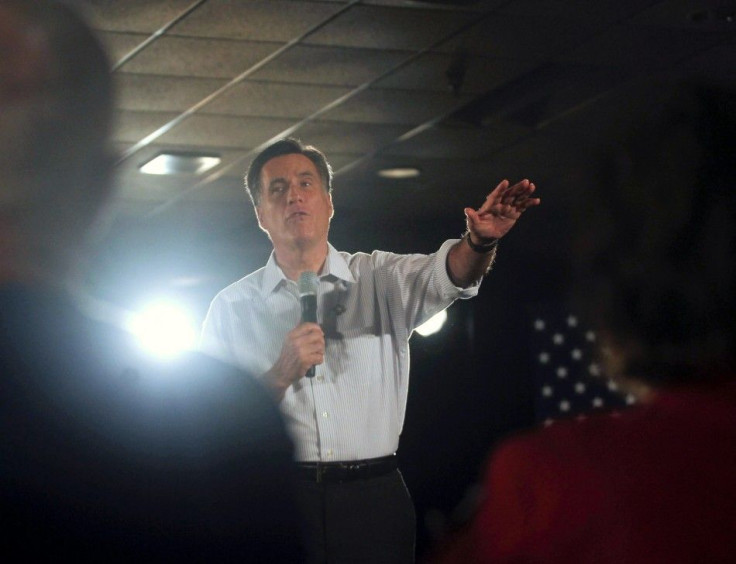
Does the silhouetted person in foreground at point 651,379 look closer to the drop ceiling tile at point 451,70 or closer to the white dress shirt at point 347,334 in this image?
the white dress shirt at point 347,334

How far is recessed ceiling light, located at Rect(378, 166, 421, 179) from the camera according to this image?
7.41 meters

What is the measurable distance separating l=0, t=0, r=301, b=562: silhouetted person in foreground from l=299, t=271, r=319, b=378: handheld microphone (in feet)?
7.82

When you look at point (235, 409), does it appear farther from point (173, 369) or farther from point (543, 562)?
point (543, 562)

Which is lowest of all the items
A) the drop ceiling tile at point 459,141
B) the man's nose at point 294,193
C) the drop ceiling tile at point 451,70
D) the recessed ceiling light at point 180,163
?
the man's nose at point 294,193

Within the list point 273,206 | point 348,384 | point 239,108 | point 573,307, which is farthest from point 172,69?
point 573,307

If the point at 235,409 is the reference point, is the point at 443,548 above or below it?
below

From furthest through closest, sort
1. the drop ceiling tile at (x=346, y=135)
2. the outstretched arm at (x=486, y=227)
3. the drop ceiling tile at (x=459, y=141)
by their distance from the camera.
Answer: the drop ceiling tile at (x=459, y=141)
the drop ceiling tile at (x=346, y=135)
the outstretched arm at (x=486, y=227)

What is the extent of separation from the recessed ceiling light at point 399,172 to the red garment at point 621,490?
6.66 meters

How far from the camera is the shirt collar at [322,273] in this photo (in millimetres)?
3242

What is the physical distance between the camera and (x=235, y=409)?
24.0 inches

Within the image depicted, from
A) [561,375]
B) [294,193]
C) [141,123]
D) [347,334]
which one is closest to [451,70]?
[141,123]

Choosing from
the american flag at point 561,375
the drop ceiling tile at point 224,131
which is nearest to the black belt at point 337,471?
the drop ceiling tile at point 224,131

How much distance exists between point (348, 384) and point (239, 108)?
296 centimetres

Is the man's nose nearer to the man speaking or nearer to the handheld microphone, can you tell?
the man speaking
